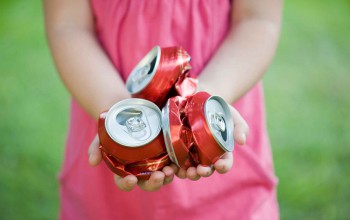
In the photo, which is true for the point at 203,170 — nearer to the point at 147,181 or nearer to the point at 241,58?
the point at 147,181

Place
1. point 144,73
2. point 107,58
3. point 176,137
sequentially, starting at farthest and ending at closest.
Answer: point 107,58 < point 144,73 < point 176,137

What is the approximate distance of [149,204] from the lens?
75cm

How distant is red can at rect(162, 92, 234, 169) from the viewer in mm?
538

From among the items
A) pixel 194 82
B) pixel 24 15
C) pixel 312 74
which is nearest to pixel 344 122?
pixel 312 74

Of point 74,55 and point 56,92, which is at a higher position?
point 74,55

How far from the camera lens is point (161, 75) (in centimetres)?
61

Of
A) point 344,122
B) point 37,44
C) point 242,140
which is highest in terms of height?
point 242,140

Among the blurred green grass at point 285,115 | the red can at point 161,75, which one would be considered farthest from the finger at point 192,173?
the blurred green grass at point 285,115

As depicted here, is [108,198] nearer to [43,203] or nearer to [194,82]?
[194,82]

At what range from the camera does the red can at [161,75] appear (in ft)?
2.00

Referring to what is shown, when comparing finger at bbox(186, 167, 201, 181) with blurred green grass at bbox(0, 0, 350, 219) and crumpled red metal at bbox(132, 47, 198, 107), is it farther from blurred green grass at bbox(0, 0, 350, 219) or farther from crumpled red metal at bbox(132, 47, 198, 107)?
blurred green grass at bbox(0, 0, 350, 219)

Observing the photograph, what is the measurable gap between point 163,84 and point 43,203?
0.81 meters

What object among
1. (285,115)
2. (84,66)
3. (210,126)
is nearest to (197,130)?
(210,126)

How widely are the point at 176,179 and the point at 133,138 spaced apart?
198mm
